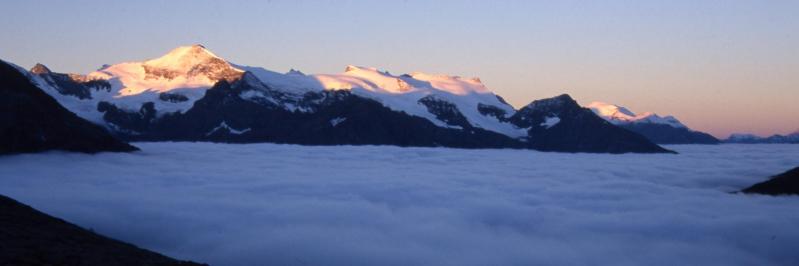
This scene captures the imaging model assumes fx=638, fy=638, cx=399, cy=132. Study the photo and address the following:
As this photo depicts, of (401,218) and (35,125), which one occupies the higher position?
(35,125)

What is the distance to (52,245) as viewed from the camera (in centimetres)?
4531

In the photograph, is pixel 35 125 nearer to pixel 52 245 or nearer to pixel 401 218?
pixel 401 218

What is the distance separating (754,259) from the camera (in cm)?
6950

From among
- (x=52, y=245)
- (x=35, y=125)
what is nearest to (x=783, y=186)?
(x=52, y=245)

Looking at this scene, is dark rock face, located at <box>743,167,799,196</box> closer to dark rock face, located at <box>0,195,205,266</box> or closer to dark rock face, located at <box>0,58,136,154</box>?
dark rock face, located at <box>0,195,205,266</box>

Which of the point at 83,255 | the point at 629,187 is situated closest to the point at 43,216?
the point at 83,255

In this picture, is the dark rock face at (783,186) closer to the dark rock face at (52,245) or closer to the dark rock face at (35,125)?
the dark rock face at (52,245)

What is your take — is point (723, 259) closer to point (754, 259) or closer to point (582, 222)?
point (754, 259)

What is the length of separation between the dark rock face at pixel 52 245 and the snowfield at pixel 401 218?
11.3m

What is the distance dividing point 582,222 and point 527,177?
276ft

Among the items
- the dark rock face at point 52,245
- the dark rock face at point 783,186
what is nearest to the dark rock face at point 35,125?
the dark rock face at point 52,245

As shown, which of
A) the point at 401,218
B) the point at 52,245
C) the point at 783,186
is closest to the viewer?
the point at 52,245

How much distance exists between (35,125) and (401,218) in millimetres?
109243

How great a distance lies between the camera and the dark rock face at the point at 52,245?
40469 mm
